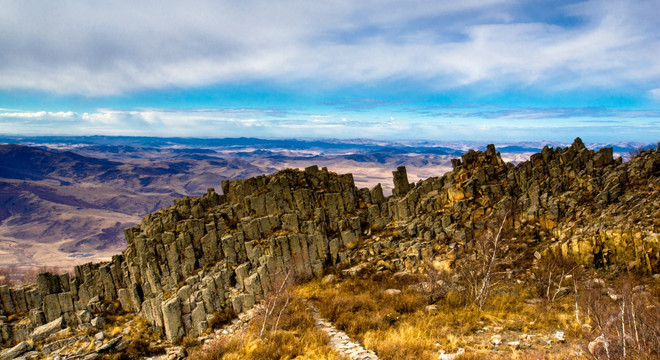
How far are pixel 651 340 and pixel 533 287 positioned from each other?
912 cm

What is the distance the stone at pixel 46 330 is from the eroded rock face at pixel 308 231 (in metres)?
0.77

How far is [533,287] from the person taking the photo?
2036 cm

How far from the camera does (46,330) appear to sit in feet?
76.6

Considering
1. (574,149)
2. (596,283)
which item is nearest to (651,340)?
(596,283)

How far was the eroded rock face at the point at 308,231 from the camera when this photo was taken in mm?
22703

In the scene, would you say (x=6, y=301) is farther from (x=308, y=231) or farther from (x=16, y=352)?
(x=308, y=231)

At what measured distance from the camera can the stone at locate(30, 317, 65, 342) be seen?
2300 centimetres

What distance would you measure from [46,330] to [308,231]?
19335mm

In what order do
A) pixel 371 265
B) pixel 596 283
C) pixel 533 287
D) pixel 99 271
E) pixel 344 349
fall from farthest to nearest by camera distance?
pixel 99 271 → pixel 371 265 → pixel 533 287 → pixel 596 283 → pixel 344 349

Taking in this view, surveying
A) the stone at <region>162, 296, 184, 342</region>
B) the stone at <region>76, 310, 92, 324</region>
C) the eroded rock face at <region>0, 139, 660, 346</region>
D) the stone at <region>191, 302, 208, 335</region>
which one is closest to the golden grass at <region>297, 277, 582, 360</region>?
the eroded rock face at <region>0, 139, 660, 346</region>

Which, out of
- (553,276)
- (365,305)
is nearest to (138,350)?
(365,305)

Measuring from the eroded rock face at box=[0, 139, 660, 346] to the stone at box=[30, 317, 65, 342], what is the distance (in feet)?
2.53

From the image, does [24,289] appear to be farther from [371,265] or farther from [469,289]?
[469,289]

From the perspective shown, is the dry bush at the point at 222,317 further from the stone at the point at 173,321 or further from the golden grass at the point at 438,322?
the golden grass at the point at 438,322
